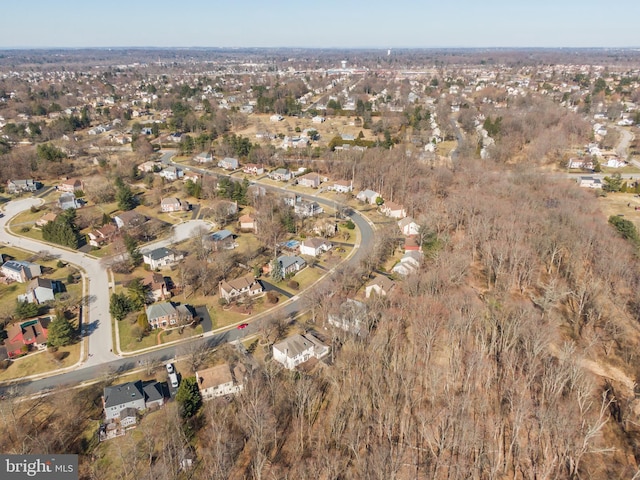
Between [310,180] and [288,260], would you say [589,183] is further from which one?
[288,260]

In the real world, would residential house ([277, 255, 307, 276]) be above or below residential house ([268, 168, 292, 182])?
below

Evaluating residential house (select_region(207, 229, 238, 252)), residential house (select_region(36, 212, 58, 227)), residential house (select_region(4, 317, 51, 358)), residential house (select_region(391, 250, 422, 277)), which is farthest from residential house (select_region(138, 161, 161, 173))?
residential house (select_region(391, 250, 422, 277))

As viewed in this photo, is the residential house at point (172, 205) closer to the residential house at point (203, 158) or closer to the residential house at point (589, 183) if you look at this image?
the residential house at point (203, 158)

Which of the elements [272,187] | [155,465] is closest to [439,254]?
[155,465]

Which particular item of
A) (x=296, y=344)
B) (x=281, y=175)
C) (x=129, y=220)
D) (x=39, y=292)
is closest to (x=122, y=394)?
(x=296, y=344)

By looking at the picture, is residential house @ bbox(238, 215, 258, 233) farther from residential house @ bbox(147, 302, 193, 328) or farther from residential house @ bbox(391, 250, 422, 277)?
residential house @ bbox(391, 250, 422, 277)

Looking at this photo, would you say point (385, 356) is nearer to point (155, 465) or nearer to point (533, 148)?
point (155, 465)

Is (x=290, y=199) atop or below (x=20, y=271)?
atop

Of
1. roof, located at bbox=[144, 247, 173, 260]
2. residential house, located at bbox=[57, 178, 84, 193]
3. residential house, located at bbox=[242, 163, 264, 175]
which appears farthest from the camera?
residential house, located at bbox=[242, 163, 264, 175]
